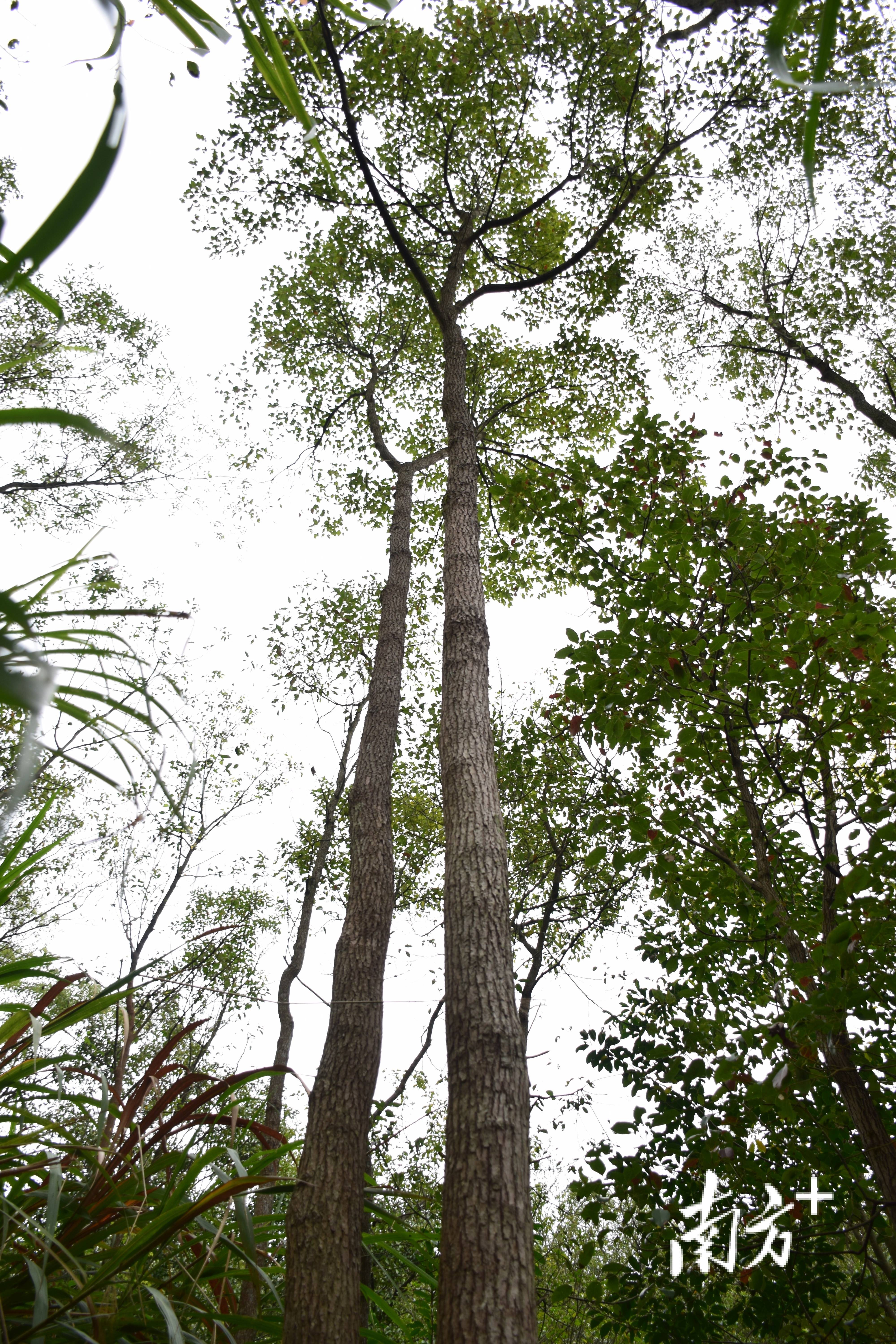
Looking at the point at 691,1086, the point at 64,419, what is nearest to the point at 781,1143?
the point at 691,1086

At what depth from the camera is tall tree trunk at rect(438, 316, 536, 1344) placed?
2.15 meters

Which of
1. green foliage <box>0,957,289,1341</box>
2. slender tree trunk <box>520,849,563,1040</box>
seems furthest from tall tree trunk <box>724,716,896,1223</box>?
slender tree trunk <box>520,849,563,1040</box>

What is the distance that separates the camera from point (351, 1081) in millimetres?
3359

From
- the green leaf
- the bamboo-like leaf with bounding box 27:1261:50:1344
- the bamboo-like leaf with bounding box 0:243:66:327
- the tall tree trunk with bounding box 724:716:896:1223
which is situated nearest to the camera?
the green leaf

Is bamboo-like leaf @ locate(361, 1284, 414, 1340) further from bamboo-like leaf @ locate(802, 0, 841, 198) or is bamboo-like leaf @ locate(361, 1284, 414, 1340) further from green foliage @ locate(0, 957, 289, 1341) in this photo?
bamboo-like leaf @ locate(802, 0, 841, 198)

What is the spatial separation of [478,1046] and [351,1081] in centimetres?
100

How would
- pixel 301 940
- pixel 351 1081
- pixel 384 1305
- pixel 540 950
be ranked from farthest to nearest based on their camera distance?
pixel 301 940 < pixel 540 950 < pixel 351 1081 < pixel 384 1305

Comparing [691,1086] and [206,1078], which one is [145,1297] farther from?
[691,1086]

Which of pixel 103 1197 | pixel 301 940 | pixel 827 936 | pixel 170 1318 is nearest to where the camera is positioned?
pixel 170 1318

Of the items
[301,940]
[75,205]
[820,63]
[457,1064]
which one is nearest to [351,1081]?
[457,1064]

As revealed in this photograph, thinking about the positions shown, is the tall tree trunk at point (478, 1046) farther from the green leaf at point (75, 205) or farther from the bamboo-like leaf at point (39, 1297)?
the green leaf at point (75, 205)

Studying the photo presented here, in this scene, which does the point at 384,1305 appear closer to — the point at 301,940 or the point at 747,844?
the point at 747,844

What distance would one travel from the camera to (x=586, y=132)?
7672mm

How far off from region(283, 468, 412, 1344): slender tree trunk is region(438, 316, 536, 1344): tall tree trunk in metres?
0.49
